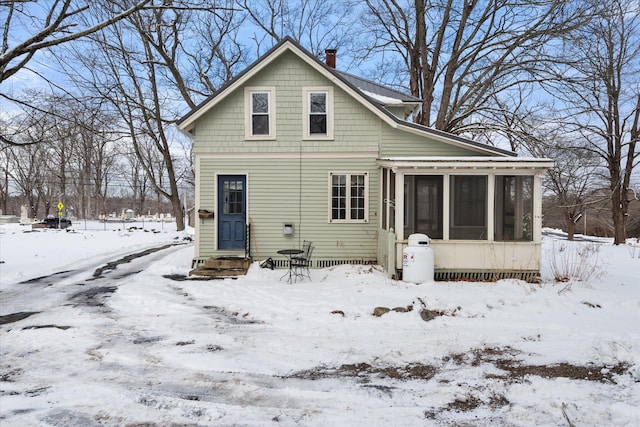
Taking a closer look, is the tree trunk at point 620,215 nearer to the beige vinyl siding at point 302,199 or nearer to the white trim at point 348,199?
the white trim at point 348,199

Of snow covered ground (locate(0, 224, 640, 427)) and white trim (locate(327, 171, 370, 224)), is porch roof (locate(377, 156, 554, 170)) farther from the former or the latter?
snow covered ground (locate(0, 224, 640, 427))

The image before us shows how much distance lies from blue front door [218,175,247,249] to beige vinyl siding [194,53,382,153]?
0.89 meters

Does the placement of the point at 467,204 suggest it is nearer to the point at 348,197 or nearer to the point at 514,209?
the point at 514,209

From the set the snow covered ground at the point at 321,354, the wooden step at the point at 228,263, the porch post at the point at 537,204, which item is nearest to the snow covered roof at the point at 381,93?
the porch post at the point at 537,204

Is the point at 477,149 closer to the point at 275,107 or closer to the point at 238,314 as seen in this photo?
the point at 275,107

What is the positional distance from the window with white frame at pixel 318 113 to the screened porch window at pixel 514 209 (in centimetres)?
497

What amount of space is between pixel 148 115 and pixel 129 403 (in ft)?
82.1

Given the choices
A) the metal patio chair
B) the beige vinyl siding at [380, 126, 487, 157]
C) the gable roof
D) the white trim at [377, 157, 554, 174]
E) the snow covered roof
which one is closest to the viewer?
the white trim at [377, 157, 554, 174]

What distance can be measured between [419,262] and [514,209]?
11.9 ft

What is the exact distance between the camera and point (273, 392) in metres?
3.91

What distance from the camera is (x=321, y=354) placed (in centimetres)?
493

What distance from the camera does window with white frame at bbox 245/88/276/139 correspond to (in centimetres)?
1112

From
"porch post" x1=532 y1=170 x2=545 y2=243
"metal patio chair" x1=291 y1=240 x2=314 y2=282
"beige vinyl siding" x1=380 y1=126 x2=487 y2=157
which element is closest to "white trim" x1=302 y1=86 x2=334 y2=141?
"beige vinyl siding" x1=380 y1=126 x2=487 y2=157

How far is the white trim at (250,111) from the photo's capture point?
11.1m
